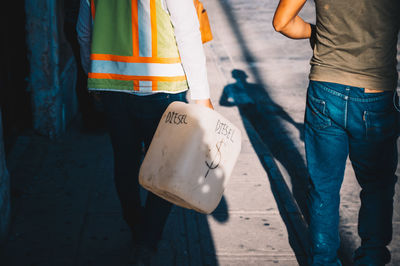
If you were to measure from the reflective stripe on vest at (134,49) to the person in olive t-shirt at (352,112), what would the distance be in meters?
0.63

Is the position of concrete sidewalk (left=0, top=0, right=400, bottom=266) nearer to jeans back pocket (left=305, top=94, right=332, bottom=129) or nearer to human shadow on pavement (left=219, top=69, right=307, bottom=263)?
human shadow on pavement (left=219, top=69, right=307, bottom=263)

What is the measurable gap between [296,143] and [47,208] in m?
2.64

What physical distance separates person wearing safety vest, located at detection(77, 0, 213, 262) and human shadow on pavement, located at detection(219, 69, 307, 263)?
142cm

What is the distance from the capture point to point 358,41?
236 centimetres

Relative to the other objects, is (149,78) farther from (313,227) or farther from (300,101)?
(300,101)

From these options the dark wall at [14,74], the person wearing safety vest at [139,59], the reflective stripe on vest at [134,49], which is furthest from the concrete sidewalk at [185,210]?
the reflective stripe on vest at [134,49]

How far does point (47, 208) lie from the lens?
368 centimetres

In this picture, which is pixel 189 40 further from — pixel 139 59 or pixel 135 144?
pixel 135 144

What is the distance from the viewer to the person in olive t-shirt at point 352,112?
2.35 meters

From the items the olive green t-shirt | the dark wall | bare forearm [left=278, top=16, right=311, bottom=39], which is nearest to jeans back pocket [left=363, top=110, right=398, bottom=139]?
the olive green t-shirt

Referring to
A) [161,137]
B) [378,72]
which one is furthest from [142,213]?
[378,72]

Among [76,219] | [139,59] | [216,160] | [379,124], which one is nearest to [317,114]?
[379,124]

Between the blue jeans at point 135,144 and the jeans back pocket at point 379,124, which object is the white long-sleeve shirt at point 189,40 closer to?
the blue jeans at point 135,144

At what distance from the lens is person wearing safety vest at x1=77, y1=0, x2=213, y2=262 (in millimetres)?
2359
